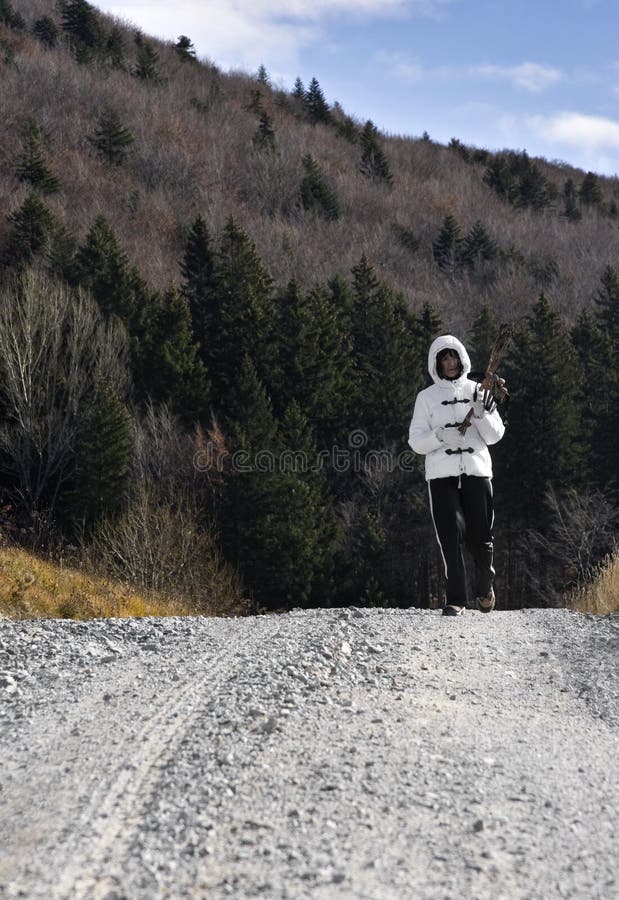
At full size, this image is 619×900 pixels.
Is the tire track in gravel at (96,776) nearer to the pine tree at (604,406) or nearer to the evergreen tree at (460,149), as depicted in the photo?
the pine tree at (604,406)

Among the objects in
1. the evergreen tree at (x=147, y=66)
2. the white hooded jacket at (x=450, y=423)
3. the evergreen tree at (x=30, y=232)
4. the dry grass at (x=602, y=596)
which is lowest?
the dry grass at (x=602, y=596)

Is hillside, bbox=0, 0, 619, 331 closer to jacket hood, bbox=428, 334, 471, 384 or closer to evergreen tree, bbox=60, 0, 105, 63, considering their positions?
evergreen tree, bbox=60, 0, 105, 63

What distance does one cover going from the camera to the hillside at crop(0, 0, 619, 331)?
72.7 metres

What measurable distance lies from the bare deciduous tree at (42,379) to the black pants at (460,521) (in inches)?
1027

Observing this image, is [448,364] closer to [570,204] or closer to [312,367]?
[312,367]

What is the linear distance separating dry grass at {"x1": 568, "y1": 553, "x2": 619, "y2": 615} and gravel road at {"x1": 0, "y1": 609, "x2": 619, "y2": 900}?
3258mm

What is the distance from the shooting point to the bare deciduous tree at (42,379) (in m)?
31.8

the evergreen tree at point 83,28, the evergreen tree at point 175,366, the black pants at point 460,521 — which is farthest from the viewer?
the evergreen tree at point 83,28

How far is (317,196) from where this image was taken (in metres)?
84.1

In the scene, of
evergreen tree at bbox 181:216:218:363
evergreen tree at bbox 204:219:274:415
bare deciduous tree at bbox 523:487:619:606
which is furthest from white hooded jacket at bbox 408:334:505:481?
evergreen tree at bbox 181:216:218:363

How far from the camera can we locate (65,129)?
83.6 metres

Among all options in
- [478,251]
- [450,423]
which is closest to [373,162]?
[478,251]

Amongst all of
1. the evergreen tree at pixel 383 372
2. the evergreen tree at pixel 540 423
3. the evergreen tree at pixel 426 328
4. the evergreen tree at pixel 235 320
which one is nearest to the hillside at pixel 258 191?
the evergreen tree at pixel 235 320

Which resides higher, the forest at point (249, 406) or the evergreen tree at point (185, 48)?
the evergreen tree at point (185, 48)
